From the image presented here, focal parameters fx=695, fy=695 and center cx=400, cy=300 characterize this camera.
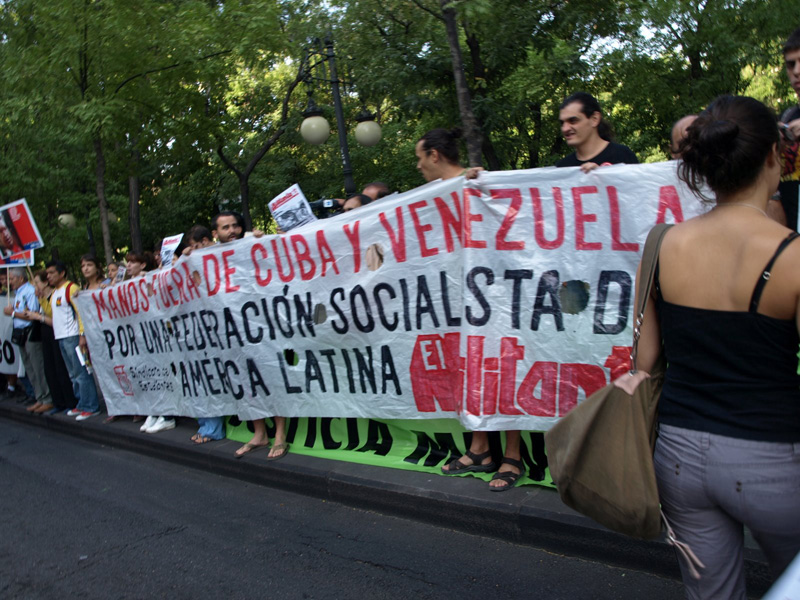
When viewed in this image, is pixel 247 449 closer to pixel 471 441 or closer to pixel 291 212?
pixel 291 212

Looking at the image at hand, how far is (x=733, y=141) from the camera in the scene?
1.71 m

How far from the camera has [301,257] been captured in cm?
524

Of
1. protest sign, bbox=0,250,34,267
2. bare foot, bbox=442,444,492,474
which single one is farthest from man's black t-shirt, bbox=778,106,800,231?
protest sign, bbox=0,250,34,267

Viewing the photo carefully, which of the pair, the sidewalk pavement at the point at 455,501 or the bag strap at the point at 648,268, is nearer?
the bag strap at the point at 648,268

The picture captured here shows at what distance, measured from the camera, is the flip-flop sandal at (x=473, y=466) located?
4480mm

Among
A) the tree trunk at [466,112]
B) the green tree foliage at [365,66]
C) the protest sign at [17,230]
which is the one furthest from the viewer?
the green tree foliage at [365,66]

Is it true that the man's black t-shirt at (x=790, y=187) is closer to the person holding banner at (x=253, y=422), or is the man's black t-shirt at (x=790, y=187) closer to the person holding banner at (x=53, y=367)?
the person holding banner at (x=253, y=422)

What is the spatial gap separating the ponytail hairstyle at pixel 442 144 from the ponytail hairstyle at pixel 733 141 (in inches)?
117

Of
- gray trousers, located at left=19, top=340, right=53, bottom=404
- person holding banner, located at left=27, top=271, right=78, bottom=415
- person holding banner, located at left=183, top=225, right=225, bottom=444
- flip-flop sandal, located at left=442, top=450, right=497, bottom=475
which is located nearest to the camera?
flip-flop sandal, located at left=442, top=450, right=497, bottom=475

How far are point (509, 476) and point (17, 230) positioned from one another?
8.31m

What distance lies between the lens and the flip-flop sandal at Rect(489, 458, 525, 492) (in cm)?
417

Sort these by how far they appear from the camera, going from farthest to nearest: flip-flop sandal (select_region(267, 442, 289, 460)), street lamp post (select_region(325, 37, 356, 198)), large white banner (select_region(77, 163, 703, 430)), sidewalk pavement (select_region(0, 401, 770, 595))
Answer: street lamp post (select_region(325, 37, 356, 198)) → flip-flop sandal (select_region(267, 442, 289, 460)) → large white banner (select_region(77, 163, 703, 430)) → sidewalk pavement (select_region(0, 401, 770, 595))

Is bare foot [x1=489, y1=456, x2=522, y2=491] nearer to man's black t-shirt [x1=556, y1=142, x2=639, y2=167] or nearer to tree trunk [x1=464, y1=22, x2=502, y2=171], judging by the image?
man's black t-shirt [x1=556, y1=142, x2=639, y2=167]

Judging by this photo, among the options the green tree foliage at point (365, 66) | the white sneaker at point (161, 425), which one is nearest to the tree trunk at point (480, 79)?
the green tree foliage at point (365, 66)
